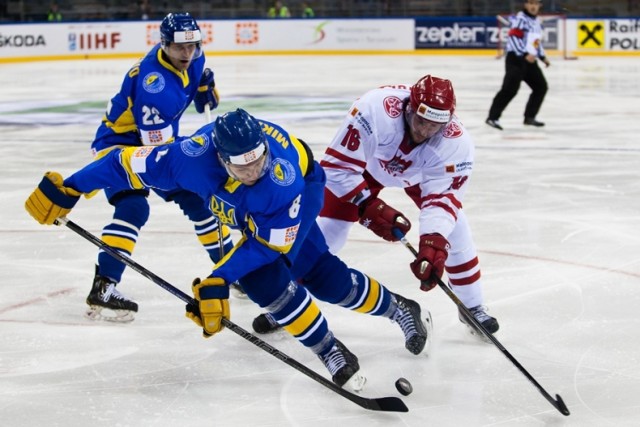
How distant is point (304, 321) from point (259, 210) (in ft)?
1.31

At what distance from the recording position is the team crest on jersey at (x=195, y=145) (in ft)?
9.46

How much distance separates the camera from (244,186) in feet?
9.22

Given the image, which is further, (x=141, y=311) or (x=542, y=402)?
(x=141, y=311)

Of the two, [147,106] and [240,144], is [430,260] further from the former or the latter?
[147,106]

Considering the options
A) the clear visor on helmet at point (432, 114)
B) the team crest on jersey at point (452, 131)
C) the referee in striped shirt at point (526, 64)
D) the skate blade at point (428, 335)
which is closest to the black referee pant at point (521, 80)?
the referee in striped shirt at point (526, 64)

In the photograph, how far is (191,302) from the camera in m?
2.91

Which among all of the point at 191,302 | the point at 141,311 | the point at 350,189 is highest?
the point at 350,189

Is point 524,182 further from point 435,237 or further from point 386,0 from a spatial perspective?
point 386,0

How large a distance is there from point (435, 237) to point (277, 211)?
69cm

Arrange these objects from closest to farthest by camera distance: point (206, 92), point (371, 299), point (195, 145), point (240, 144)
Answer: point (240, 144) < point (195, 145) < point (371, 299) < point (206, 92)

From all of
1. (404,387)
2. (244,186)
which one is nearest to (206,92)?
(244,186)

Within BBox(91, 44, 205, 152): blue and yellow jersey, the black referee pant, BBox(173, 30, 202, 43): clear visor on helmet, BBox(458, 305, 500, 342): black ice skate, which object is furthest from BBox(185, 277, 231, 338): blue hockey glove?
the black referee pant

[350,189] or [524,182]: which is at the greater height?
[350,189]

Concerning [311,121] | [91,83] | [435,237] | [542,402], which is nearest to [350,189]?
[435,237]
